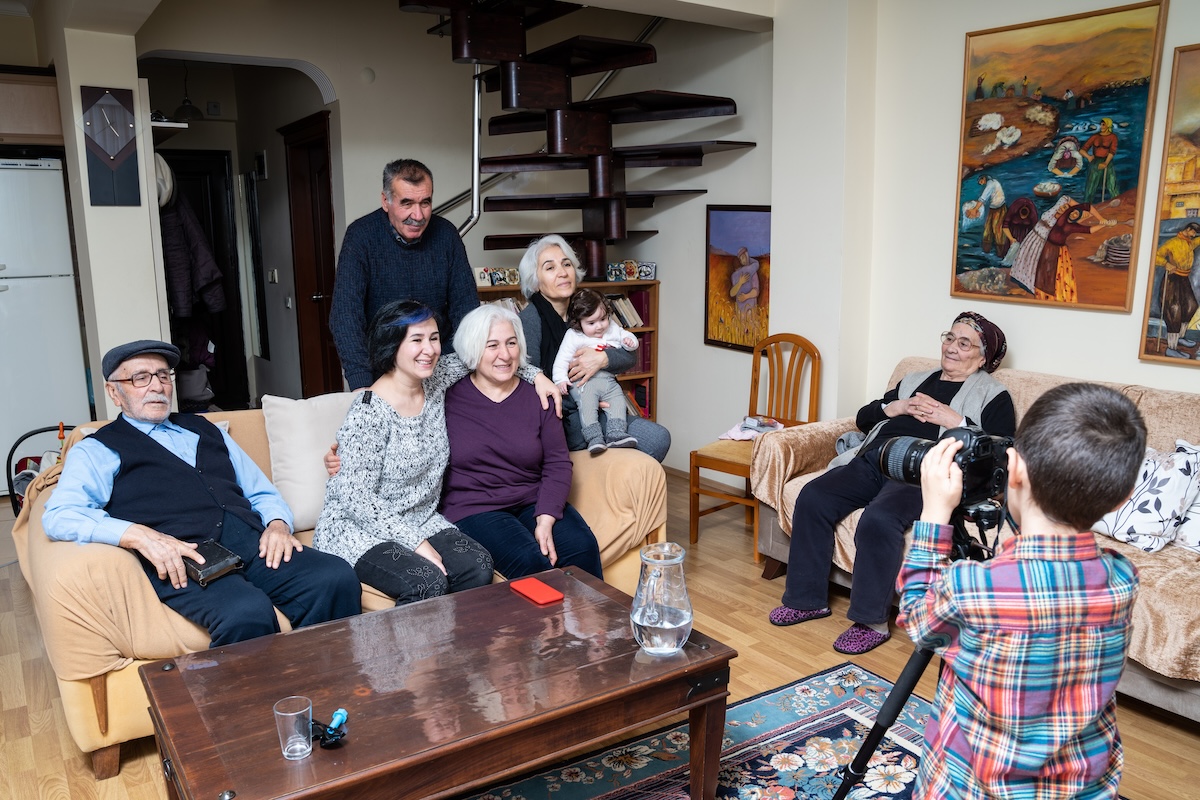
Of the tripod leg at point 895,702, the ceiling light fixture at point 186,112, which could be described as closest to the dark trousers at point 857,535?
the tripod leg at point 895,702

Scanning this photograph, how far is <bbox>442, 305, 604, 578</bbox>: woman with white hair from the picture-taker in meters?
2.91

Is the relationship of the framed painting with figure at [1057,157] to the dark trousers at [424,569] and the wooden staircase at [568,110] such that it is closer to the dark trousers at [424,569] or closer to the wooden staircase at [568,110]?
the wooden staircase at [568,110]

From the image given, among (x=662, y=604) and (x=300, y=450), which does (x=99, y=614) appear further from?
(x=662, y=604)

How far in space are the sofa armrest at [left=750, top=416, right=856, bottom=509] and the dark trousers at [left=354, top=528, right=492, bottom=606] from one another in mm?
1301

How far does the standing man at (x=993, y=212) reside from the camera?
3.62m

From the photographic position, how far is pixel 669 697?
1.97 meters

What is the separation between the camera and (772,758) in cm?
244

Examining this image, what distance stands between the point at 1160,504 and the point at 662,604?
1.74 metres

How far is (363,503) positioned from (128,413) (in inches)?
26.8

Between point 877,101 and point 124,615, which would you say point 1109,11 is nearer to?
point 877,101

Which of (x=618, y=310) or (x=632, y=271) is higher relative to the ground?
(x=632, y=271)

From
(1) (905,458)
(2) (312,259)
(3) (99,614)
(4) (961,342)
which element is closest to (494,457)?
(3) (99,614)

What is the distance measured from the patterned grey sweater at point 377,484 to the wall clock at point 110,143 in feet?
5.49

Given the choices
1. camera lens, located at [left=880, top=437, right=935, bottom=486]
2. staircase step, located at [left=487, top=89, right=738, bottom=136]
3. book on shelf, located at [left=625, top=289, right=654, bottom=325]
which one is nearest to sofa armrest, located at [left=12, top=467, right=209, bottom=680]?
camera lens, located at [left=880, top=437, right=935, bottom=486]
